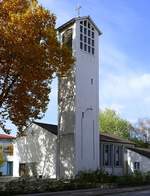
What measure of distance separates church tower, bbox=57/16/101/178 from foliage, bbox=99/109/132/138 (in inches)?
1977

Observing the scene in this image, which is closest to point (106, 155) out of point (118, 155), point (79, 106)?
point (118, 155)

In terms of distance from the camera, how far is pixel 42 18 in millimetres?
37406

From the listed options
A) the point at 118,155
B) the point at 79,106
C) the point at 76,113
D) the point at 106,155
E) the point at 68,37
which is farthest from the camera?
the point at 118,155

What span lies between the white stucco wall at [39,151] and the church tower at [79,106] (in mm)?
1565

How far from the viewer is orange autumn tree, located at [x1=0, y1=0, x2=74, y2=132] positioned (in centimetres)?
3534

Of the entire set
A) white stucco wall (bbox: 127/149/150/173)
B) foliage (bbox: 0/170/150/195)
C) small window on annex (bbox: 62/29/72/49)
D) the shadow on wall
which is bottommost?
foliage (bbox: 0/170/150/195)

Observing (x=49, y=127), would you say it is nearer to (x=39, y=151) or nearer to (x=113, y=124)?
(x=39, y=151)

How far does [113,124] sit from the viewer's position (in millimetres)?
96688

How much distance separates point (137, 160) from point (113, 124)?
38.8 metres

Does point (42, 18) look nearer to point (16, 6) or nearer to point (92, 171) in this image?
point (16, 6)

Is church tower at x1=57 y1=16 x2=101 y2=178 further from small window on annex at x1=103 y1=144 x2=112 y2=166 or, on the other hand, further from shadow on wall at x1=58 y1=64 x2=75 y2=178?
small window on annex at x1=103 y1=144 x2=112 y2=166

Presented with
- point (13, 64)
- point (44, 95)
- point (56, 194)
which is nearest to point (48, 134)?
point (44, 95)

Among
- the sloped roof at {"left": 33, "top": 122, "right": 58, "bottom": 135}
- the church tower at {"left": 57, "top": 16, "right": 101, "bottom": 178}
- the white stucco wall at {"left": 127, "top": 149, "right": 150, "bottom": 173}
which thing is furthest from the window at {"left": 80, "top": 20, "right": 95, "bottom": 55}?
the white stucco wall at {"left": 127, "top": 149, "right": 150, "bottom": 173}

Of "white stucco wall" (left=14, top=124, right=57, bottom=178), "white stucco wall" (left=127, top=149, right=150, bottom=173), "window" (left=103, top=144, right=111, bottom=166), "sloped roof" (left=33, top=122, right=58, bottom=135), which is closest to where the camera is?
"white stucco wall" (left=14, top=124, right=57, bottom=178)
